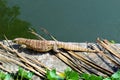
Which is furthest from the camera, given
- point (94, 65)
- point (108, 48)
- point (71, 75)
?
point (108, 48)

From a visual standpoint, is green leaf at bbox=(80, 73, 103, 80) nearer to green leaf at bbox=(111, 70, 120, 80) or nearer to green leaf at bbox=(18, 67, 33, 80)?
green leaf at bbox=(111, 70, 120, 80)

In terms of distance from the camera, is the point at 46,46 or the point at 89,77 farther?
the point at 46,46

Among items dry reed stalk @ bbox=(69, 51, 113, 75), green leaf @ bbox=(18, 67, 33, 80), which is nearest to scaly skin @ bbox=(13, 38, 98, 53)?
dry reed stalk @ bbox=(69, 51, 113, 75)

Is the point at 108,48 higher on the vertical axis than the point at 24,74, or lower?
higher

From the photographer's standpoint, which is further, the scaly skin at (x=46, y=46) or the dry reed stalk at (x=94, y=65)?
the scaly skin at (x=46, y=46)

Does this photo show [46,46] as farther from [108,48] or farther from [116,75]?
[116,75]

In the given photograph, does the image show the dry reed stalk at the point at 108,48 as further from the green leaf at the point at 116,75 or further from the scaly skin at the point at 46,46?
the green leaf at the point at 116,75

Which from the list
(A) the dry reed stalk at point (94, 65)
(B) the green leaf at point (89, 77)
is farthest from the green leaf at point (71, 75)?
(A) the dry reed stalk at point (94, 65)

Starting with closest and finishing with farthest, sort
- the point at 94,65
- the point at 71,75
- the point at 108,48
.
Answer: the point at 71,75
the point at 94,65
the point at 108,48

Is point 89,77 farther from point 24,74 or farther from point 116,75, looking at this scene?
point 24,74

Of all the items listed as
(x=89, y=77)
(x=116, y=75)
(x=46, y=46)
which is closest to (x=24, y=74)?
(x=46, y=46)

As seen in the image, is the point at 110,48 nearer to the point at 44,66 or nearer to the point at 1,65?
the point at 44,66

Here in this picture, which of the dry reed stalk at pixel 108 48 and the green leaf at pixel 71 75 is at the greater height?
the dry reed stalk at pixel 108 48

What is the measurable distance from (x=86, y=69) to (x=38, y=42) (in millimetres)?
404
